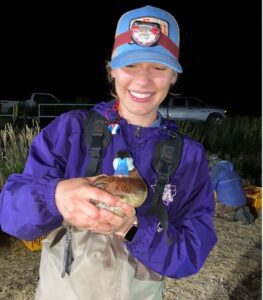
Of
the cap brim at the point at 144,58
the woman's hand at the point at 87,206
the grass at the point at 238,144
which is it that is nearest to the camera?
the woman's hand at the point at 87,206

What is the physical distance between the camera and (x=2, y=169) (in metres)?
5.18

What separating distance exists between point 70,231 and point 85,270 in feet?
0.51

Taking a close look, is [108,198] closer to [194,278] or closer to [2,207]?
[2,207]

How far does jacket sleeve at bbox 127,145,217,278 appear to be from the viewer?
5.53ft

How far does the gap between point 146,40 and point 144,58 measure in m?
0.09

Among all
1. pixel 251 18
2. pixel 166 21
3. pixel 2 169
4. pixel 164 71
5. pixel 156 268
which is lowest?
pixel 2 169

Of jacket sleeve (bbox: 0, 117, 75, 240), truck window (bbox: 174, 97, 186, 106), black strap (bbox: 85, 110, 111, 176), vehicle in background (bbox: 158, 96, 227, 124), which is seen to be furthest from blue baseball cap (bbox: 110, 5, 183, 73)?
truck window (bbox: 174, 97, 186, 106)

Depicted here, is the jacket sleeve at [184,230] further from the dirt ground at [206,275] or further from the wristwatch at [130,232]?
the dirt ground at [206,275]

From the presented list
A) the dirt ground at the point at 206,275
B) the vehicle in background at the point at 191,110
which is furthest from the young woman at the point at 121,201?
the vehicle in background at the point at 191,110

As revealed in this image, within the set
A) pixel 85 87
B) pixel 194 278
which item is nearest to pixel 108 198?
pixel 194 278

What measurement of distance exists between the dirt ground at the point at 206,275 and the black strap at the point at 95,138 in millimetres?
2558

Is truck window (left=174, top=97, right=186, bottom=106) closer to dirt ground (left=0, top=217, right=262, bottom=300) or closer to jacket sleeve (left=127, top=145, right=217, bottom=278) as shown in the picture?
dirt ground (left=0, top=217, right=262, bottom=300)

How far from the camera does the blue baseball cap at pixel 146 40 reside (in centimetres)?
183

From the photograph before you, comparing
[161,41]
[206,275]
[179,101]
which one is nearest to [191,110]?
[179,101]
